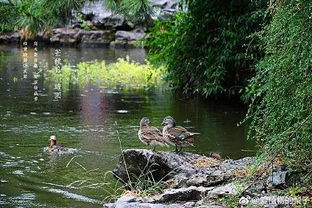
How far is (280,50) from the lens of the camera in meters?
7.93

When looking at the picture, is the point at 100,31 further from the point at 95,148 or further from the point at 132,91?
the point at 95,148

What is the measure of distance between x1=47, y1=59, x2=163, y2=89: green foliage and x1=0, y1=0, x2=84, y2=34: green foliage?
28.6ft

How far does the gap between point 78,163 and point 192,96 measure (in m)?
9.20

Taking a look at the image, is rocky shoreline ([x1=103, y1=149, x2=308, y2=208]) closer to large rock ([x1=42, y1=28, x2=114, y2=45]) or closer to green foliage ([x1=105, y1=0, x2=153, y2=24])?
green foliage ([x1=105, y1=0, x2=153, y2=24])

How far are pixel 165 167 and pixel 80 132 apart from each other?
16.4 feet

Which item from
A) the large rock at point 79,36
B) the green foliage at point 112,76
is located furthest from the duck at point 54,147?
the large rock at point 79,36

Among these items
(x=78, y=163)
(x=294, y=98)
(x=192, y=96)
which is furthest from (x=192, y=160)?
(x=192, y=96)

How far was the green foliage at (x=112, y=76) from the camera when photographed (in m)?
24.0

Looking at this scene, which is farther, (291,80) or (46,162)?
(46,162)

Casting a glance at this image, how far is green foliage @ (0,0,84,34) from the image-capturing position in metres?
12.7

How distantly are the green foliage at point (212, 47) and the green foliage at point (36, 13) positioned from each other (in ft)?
17.8

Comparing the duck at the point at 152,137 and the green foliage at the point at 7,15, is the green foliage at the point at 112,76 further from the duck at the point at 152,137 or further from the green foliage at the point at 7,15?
the duck at the point at 152,137

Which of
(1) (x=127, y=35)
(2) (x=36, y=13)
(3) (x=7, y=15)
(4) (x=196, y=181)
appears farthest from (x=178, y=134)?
(1) (x=127, y=35)

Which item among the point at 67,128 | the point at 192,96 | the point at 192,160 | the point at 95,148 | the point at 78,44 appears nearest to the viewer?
the point at 192,160
